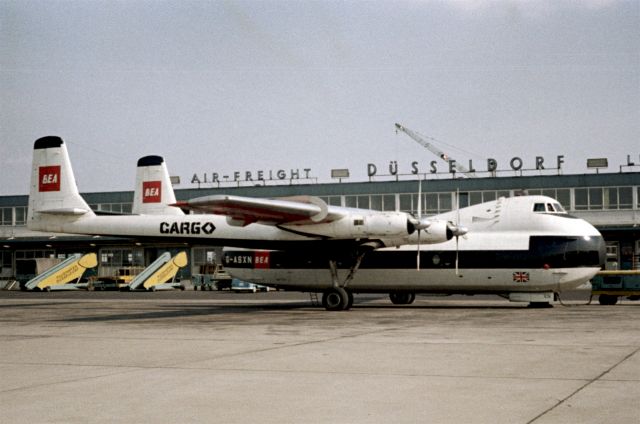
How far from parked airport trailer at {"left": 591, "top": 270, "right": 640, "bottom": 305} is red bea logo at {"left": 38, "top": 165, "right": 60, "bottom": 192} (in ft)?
90.4

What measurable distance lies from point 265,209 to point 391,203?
54.1m

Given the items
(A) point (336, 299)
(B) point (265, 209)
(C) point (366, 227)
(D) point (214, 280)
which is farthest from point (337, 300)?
(D) point (214, 280)

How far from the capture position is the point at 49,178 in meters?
37.7

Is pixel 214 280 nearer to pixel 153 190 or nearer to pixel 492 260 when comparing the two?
pixel 153 190

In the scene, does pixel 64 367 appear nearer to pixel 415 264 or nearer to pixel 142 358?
pixel 142 358

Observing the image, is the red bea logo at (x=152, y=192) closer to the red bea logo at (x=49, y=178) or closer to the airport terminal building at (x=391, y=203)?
the red bea logo at (x=49, y=178)

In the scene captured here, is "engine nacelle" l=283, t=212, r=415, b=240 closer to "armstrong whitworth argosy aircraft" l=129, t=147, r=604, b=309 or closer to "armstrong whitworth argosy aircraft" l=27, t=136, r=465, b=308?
"armstrong whitworth argosy aircraft" l=27, t=136, r=465, b=308

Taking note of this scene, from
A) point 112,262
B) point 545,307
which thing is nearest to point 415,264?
point 545,307

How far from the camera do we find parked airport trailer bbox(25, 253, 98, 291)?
72.8m

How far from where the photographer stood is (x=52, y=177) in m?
37.7

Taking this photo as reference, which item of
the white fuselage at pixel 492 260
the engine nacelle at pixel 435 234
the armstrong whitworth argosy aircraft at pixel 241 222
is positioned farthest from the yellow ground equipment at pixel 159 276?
the engine nacelle at pixel 435 234

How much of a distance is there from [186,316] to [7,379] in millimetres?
18113

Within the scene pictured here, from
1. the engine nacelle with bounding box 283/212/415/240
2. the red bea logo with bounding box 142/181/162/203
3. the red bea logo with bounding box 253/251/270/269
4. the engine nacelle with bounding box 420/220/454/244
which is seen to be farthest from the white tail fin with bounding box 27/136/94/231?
Answer: the engine nacelle with bounding box 420/220/454/244

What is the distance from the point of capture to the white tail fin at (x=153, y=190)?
3806cm
